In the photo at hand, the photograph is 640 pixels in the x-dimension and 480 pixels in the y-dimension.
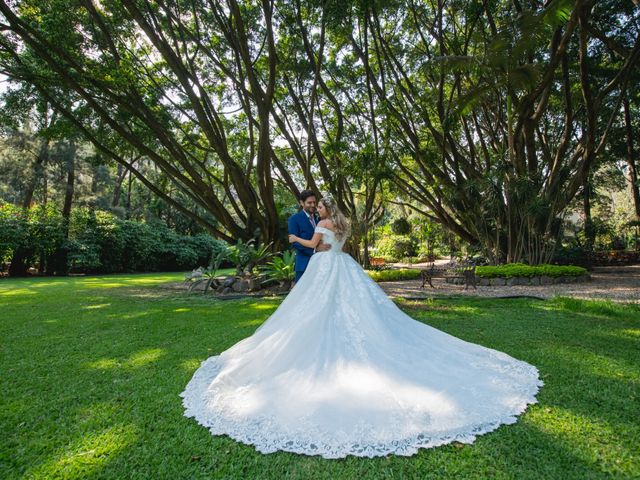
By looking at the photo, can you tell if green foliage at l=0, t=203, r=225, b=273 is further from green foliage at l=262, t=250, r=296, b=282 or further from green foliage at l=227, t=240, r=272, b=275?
green foliage at l=262, t=250, r=296, b=282

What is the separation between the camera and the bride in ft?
7.05

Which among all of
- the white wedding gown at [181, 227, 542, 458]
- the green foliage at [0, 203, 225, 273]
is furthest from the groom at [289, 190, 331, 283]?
the green foliage at [0, 203, 225, 273]

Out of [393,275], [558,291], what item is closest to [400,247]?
[393,275]

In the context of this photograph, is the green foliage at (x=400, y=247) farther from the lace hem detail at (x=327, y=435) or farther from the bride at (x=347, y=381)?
the lace hem detail at (x=327, y=435)

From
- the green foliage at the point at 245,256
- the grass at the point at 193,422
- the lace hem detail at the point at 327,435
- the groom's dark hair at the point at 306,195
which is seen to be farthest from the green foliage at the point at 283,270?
the lace hem detail at the point at 327,435

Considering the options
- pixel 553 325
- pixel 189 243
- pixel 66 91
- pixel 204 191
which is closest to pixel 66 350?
pixel 553 325

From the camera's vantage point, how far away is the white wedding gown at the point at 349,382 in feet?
7.05

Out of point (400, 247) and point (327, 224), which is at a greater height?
point (400, 247)

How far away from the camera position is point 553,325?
5.02 meters

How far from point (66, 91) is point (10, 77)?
4.86 ft

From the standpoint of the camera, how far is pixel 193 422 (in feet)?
7.99

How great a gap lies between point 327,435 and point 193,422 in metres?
0.95

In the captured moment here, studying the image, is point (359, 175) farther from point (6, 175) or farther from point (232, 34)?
point (6, 175)

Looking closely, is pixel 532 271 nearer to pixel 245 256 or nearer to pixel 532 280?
pixel 532 280
